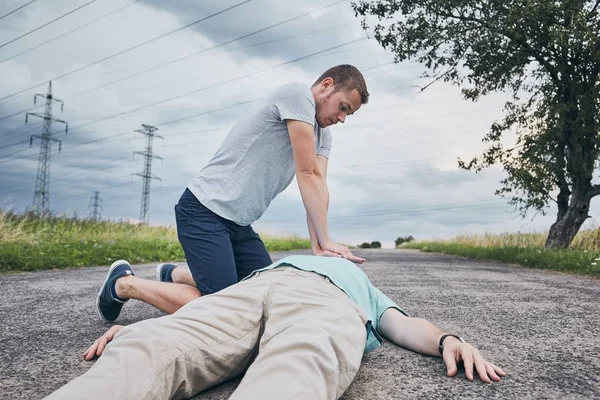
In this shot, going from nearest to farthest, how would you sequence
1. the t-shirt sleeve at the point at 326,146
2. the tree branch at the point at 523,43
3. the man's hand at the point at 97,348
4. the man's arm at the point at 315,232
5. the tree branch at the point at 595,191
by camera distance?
the man's hand at the point at 97,348 → the man's arm at the point at 315,232 → the t-shirt sleeve at the point at 326,146 → the tree branch at the point at 523,43 → the tree branch at the point at 595,191

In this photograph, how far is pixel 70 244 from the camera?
9.71 meters

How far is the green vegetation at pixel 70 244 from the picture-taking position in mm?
7812

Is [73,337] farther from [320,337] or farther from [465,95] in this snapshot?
[465,95]

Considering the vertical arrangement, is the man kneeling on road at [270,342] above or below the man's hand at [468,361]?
above

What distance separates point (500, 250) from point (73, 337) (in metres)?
11.3

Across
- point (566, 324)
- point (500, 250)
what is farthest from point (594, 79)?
point (566, 324)

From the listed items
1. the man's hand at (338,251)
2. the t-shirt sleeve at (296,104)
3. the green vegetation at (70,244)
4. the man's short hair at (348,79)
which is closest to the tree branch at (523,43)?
the green vegetation at (70,244)

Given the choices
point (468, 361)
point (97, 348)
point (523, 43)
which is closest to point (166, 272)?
point (97, 348)

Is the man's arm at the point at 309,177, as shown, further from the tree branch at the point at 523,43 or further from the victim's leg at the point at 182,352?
the tree branch at the point at 523,43

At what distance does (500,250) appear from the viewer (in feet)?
40.7

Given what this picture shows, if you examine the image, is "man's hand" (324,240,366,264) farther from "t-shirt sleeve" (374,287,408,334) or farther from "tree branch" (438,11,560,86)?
"tree branch" (438,11,560,86)

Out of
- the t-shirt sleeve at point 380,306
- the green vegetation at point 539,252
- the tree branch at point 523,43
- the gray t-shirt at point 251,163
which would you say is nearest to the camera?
the t-shirt sleeve at point 380,306

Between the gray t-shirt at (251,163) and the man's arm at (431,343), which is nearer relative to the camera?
the man's arm at (431,343)

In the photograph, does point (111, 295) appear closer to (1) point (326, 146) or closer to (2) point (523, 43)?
(1) point (326, 146)
